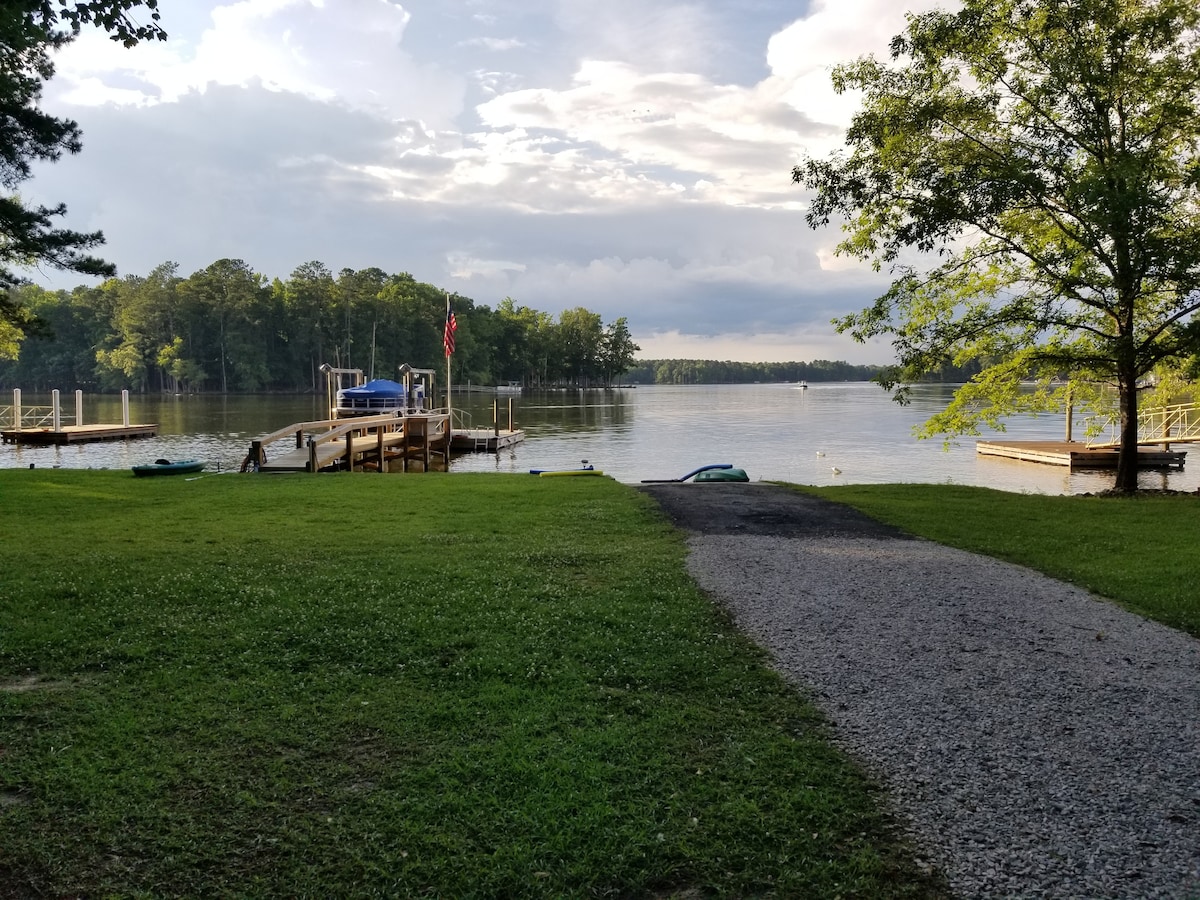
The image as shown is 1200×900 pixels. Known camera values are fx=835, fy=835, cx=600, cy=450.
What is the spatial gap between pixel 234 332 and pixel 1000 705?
12327cm

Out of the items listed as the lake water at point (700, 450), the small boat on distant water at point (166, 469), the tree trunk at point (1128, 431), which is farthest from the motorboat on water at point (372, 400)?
the tree trunk at point (1128, 431)

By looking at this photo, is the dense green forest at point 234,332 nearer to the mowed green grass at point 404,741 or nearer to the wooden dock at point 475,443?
the wooden dock at point 475,443

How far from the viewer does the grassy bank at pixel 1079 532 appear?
9078 millimetres

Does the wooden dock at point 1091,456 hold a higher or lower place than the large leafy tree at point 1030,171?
lower

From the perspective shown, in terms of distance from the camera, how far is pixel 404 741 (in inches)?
191

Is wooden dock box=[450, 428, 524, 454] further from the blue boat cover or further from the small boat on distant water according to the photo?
the small boat on distant water

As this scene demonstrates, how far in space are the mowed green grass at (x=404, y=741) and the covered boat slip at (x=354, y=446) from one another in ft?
48.5

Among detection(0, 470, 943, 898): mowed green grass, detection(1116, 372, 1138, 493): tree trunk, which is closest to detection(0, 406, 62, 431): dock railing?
detection(0, 470, 943, 898): mowed green grass

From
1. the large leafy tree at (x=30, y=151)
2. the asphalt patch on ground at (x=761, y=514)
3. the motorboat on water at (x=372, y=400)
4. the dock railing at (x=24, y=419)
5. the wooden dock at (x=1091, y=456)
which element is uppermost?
the large leafy tree at (x=30, y=151)

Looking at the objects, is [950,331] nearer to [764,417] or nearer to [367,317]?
[764,417]

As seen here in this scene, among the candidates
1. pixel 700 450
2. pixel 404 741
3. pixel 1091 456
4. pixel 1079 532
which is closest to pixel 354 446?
pixel 700 450

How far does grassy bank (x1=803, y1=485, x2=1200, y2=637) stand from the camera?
29.8 feet

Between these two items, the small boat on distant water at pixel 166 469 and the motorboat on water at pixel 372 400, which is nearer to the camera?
the small boat on distant water at pixel 166 469

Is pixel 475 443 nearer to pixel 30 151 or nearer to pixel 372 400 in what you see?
pixel 372 400
